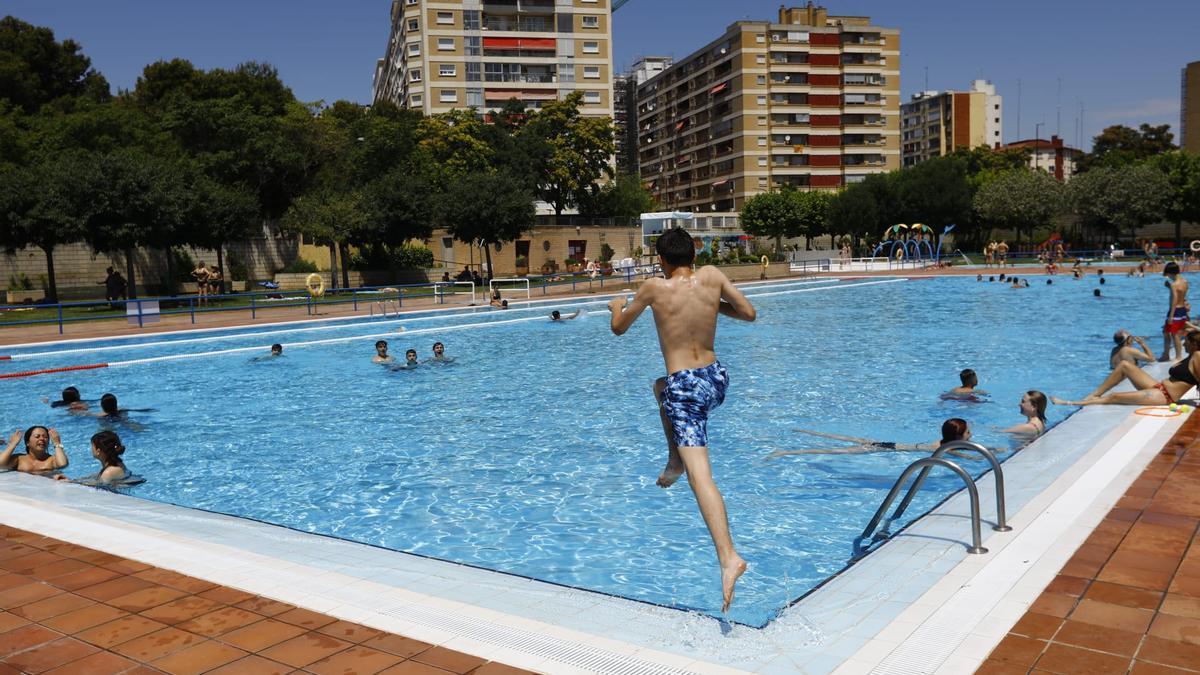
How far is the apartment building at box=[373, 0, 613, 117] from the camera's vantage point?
78938mm

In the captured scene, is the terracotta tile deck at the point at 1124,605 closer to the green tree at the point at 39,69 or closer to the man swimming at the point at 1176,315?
the man swimming at the point at 1176,315

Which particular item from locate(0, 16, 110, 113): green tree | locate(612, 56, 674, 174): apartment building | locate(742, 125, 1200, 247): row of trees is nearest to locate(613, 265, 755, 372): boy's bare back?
locate(0, 16, 110, 113): green tree

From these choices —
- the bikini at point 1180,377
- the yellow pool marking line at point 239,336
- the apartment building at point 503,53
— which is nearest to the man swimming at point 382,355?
the yellow pool marking line at point 239,336

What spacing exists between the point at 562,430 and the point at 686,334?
7996 millimetres

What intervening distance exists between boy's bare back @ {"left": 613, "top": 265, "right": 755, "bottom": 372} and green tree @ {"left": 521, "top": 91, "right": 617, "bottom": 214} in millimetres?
64149

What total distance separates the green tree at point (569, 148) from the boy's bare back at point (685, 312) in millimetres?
64149

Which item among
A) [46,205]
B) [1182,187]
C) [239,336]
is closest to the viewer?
[239,336]

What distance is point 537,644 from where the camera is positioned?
4133mm

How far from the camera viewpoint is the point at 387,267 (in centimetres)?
5153

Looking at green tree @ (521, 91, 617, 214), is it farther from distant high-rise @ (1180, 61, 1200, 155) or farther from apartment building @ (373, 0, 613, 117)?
distant high-rise @ (1180, 61, 1200, 155)

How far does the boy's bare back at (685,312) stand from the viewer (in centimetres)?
478

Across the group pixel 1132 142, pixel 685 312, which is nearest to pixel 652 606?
pixel 685 312

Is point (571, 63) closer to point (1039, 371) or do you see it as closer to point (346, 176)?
point (346, 176)

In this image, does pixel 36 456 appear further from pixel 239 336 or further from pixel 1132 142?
pixel 1132 142
